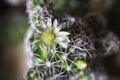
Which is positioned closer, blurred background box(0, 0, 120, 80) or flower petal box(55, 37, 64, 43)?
flower petal box(55, 37, 64, 43)

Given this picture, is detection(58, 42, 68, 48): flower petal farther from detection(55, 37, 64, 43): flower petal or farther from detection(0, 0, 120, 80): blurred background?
detection(0, 0, 120, 80): blurred background

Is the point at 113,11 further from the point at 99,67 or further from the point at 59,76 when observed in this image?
the point at 59,76

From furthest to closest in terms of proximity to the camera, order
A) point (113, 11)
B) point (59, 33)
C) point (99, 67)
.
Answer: point (113, 11)
point (99, 67)
point (59, 33)

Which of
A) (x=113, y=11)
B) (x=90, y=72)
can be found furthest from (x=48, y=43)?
(x=113, y=11)

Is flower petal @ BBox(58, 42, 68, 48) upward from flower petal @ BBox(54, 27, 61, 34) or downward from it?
Answer: downward

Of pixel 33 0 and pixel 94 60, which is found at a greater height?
pixel 33 0

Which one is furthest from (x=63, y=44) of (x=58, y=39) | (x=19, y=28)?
(x=19, y=28)

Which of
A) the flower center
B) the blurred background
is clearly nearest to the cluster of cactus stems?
the flower center
